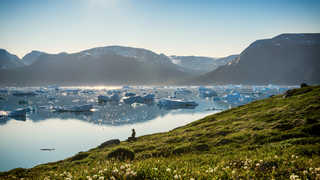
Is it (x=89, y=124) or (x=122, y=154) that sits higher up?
(x=122, y=154)

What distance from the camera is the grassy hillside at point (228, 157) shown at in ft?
27.3

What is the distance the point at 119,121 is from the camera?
67.2 metres

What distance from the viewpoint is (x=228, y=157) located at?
1493cm

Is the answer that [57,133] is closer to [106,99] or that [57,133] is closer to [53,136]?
[53,136]

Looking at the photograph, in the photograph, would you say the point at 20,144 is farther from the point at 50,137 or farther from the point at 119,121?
the point at 119,121

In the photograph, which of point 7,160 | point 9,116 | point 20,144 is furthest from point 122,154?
point 9,116

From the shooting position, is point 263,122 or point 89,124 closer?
point 263,122

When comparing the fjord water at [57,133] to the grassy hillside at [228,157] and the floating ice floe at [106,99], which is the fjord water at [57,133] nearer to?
the grassy hillside at [228,157]

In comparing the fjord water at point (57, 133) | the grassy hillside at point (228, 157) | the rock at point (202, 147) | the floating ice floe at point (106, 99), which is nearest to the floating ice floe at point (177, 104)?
the fjord water at point (57, 133)

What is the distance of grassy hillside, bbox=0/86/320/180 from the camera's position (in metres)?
8.33

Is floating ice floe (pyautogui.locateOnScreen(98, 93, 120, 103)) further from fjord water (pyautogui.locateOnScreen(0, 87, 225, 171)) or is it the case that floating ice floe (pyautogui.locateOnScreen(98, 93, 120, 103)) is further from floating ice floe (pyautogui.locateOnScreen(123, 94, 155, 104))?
fjord water (pyautogui.locateOnScreen(0, 87, 225, 171))

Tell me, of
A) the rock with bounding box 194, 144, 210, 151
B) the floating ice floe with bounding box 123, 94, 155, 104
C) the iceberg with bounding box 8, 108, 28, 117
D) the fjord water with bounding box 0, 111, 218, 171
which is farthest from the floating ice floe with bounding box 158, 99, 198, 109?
the rock with bounding box 194, 144, 210, 151

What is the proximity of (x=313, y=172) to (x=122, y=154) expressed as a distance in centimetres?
1562

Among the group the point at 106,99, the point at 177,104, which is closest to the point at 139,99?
the point at 106,99
